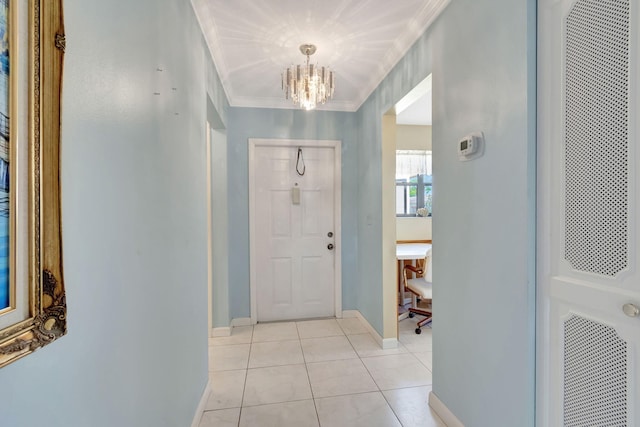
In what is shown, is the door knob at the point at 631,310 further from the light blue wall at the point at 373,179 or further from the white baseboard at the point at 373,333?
the white baseboard at the point at 373,333

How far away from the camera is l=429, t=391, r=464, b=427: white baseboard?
173 centimetres

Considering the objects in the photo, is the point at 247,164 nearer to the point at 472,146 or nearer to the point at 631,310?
the point at 472,146

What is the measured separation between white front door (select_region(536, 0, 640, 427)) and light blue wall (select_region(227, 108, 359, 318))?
2.38m

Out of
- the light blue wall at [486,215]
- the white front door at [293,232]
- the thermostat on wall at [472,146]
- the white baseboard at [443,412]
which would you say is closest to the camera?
the light blue wall at [486,215]

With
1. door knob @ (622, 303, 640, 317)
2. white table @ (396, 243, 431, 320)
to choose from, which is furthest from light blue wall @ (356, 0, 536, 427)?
white table @ (396, 243, 431, 320)

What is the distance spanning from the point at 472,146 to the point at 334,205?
83.8 inches

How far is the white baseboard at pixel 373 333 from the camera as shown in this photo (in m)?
2.77

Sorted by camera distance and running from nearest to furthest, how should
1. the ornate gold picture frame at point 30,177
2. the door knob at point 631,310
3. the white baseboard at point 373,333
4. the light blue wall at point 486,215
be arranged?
the ornate gold picture frame at point 30,177 → the door knob at point 631,310 → the light blue wall at point 486,215 → the white baseboard at point 373,333

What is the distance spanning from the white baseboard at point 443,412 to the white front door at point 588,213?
633mm

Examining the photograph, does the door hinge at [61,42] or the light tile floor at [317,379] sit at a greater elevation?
the door hinge at [61,42]

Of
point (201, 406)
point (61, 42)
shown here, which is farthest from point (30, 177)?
point (201, 406)

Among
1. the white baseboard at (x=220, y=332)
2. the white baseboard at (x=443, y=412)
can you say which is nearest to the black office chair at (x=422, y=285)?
the white baseboard at (x=443, y=412)

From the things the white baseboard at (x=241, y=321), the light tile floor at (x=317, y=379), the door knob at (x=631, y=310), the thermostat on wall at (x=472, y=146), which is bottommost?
the light tile floor at (x=317, y=379)

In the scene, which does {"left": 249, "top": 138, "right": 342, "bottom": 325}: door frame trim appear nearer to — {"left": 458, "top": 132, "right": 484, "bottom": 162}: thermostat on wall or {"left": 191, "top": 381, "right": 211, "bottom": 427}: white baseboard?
{"left": 191, "top": 381, "right": 211, "bottom": 427}: white baseboard
